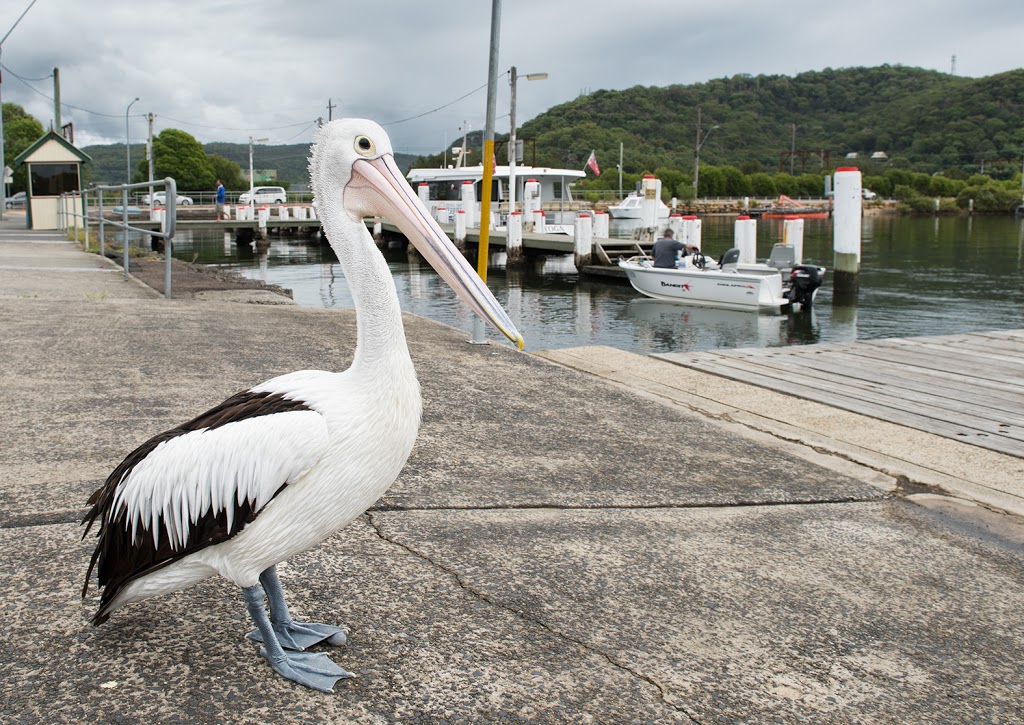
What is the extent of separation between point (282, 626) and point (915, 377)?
684 cm

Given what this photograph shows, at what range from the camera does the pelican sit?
2.05 meters

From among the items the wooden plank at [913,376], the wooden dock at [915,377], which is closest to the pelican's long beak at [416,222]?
the wooden dock at [915,377]

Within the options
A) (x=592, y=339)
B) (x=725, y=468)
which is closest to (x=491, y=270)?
(x=592, y=339)

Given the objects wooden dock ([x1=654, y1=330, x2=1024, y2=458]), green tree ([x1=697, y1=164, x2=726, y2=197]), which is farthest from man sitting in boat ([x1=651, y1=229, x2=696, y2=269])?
green tree ([x1=697, y1=164, x2=726, y2=197])

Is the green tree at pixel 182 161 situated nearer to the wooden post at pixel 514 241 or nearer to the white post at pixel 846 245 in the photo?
the wooden post at pixel 514 241

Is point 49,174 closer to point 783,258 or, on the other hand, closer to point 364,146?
point 783,258

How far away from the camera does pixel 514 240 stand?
28.7 m

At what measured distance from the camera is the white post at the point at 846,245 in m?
19.8

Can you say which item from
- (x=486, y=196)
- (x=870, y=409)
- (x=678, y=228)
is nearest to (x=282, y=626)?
(x=870, y=409)

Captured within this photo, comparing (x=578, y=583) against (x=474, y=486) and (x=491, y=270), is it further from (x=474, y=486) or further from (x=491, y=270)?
(x=491, y=270)

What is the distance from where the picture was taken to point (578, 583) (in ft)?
9.57

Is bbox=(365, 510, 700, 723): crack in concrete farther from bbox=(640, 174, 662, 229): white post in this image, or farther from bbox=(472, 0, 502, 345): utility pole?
bbox=(640, 174, 662, 229): white post

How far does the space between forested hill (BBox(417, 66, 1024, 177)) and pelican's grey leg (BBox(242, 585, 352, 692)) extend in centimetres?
7914

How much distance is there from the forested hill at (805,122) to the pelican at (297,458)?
78772mm
